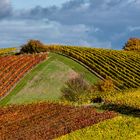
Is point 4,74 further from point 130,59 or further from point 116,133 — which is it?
point 116,133

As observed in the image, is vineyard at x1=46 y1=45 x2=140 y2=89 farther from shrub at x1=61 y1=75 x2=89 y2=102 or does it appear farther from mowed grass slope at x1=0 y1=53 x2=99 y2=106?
shrub at x1=61 y1=75 x2=89 y2=102

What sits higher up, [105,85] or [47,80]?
[47,80]

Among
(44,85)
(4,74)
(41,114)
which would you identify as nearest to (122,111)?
(41,114)

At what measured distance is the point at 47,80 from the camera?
3536 inches

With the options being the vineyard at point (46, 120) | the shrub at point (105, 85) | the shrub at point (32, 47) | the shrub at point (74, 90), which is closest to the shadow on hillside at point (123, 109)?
the vineyard at point (46, 120)

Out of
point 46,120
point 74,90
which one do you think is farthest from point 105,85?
point 46,120

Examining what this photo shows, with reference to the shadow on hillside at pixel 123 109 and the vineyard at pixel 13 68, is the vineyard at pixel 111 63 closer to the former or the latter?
the vineyard at pixel 13 68

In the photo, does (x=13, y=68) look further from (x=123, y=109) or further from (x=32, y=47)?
(x=123, y=109)

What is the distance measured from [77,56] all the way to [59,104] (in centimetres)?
5133

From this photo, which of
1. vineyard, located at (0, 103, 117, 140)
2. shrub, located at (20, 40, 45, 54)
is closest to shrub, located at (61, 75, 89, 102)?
vineyard, located at (0, 103, 117, 140)

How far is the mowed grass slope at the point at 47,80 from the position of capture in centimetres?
8269

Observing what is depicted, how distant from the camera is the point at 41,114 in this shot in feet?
155

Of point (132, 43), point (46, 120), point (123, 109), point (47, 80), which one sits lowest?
point (47, 80)

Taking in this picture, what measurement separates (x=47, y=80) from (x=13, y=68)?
27.4 ft
